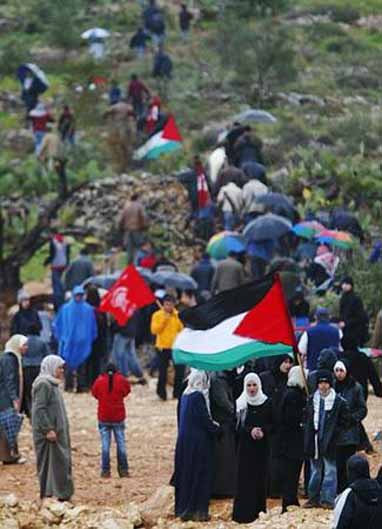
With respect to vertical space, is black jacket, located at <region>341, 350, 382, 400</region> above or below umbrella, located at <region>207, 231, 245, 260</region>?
above

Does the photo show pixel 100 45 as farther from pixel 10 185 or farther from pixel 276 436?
pixel 276 436

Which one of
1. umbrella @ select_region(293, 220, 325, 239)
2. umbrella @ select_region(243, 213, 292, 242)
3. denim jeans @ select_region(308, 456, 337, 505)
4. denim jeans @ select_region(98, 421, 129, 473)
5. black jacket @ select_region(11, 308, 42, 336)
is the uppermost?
denim jeans @ select_region(308, 456, 337, 505)

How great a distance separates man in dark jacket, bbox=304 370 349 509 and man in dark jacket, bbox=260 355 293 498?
380mm

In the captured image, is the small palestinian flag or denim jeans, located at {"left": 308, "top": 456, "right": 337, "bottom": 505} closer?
denim jeans, located at {"left": 308, "top": 456, "right": 337, "bottom": 505}

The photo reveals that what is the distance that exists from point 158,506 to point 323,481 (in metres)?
1.61

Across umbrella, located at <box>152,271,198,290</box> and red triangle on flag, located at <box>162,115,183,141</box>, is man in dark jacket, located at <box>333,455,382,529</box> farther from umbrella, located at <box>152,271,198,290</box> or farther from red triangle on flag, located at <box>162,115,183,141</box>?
red triangle on flag, located at <box>162,115,183,141</box>

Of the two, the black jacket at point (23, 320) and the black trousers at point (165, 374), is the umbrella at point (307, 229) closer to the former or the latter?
the black trousers at point (165, 374)

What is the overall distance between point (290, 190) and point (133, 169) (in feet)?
23.2


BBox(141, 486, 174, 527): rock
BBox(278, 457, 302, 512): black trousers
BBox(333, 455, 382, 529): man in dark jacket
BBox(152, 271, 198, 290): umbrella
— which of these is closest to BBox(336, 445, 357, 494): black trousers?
BBox(278, 457, 302, 512): black trousers

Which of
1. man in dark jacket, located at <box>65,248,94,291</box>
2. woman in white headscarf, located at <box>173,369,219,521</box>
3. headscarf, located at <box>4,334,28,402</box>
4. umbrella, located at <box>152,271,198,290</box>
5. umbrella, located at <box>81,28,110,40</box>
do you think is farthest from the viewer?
umbrella, located at <box>81,28,110,40</box>

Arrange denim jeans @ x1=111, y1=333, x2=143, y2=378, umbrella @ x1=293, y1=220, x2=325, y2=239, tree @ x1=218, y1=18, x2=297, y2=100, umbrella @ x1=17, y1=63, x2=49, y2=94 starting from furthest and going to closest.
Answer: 1. tree @ x1=218, y1=18, x2=297, y2=100
2. umbrella @ x1=17, y1=63, x2=49, y2=94
3. umbrella @ x1=293, y1=220, x2=325, y2=239
4. denim jeans @ x1=111, y1=333, x2=143, y2=378

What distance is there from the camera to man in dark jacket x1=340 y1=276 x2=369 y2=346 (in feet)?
67.1

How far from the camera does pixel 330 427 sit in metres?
16.2

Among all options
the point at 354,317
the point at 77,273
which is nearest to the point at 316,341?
the point at 354,317
